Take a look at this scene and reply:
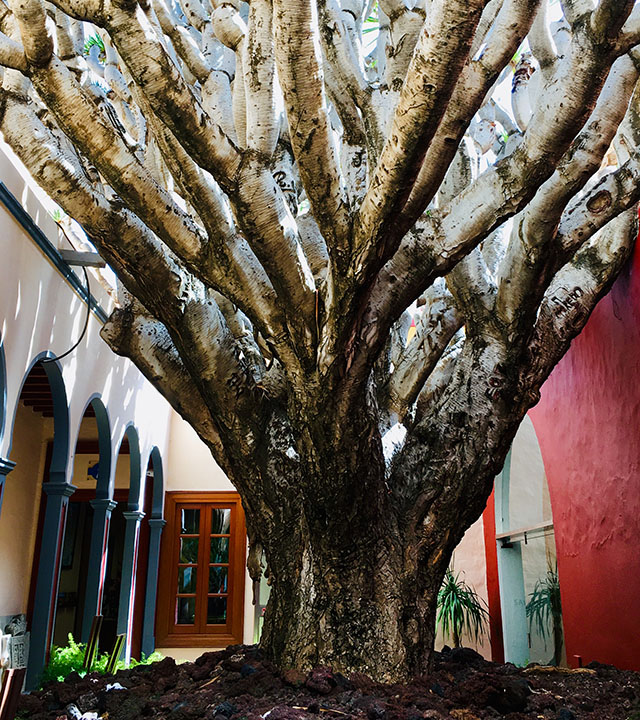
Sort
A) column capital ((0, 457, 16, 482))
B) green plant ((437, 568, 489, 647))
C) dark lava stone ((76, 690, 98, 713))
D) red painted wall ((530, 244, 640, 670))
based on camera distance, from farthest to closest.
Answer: green plant ((437, 568, 489, 647))
column capital ((0, 457, 16, 482))
red painted wall ((530, 244, 640, 670))
dark lava stone ((76, 690, 98, 713))

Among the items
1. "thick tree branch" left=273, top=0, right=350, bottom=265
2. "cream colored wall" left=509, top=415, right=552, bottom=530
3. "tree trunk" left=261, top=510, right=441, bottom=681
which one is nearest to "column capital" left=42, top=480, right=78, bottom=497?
"tree trunk" left=261, top=510, right=441, bottom=681

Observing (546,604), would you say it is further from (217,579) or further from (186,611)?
(186,611)

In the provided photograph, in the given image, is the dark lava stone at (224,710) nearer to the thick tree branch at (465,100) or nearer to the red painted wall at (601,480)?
the thick tree branch at (465,100)

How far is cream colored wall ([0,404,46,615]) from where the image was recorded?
7641mm

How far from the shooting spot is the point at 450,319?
12.2 ft

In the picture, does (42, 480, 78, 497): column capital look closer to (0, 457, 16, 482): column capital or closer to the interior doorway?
(0, 457, 16, 482): column capital

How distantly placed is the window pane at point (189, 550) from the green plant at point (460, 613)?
12.9 feet

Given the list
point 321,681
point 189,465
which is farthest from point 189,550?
point 321,681

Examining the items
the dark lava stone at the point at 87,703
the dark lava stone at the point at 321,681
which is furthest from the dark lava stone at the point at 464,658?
the dark lava stone at the point at 87,703

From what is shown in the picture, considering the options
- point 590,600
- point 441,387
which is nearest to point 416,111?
point 441,387

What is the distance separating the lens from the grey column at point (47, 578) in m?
5.23

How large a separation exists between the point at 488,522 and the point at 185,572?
476 centimetres

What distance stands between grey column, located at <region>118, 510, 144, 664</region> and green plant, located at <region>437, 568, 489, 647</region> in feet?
12.1

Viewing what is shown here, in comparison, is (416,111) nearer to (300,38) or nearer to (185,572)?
(300,38)
